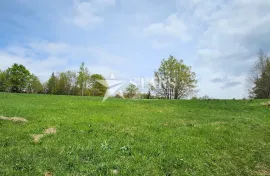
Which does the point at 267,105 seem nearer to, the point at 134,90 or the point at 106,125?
the point at 106,125

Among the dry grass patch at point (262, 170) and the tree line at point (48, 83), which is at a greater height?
the tree line at point (48, 83)

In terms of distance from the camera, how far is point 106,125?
1680cm

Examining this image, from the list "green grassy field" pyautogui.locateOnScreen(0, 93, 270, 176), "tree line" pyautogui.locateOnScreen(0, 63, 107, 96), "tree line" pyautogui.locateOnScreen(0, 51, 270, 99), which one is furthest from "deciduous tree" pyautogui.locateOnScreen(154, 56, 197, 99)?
"green grassy field" pyautogui.locateOnScreen(0, 93, 270, 176)

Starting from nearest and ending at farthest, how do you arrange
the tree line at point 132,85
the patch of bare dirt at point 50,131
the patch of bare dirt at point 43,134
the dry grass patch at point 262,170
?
the dry grass patch at point 262,170 < the patch of bare dirt at point 43,134 < the patch of bare dirt at point 50,131 < the tree line at point 132,85

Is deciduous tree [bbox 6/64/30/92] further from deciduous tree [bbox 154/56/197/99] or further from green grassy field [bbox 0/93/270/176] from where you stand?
green grassy field [bbox 0/93/270/176]

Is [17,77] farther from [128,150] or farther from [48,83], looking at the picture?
[128,150]

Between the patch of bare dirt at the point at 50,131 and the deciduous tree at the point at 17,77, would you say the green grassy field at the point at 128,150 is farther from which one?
the deciduous tree at the point at 17,77

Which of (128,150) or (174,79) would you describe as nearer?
(128,150)

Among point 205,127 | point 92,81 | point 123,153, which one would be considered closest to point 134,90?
point 92,81

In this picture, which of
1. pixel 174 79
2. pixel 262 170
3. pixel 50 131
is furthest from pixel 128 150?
pixel 174 79

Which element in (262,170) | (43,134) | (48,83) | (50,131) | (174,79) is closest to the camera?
(262,170)

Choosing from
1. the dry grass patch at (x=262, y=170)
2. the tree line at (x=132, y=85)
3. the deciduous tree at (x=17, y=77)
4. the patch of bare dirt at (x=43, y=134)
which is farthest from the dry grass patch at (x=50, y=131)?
the deciduous tree at (x=17, y=77)

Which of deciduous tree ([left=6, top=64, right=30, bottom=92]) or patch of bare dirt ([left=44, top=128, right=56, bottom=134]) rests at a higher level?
deciduous tree ([left=6, top=64, right=30, bottom=92])

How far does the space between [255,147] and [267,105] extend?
78.9ft
